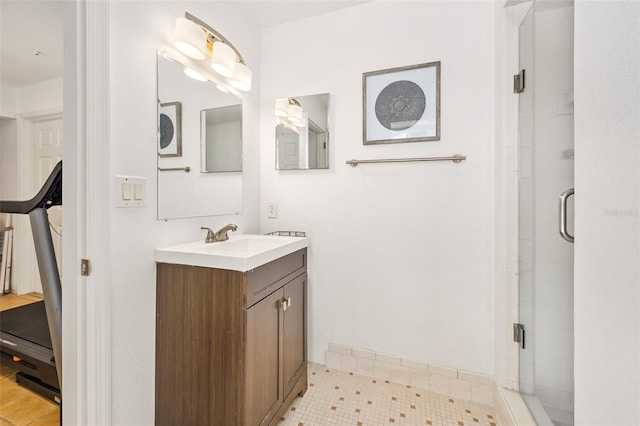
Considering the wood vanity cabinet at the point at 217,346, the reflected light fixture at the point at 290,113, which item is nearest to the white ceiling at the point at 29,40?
the reflected light fixture at the point at 290,113

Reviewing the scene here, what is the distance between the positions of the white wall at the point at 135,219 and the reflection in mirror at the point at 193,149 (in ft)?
0.18

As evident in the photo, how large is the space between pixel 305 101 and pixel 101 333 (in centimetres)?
165

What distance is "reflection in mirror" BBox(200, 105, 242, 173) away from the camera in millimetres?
1646

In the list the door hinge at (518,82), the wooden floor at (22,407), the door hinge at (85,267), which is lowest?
the wooden floor at (22,407)

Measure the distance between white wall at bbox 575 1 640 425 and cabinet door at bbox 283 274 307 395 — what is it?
3.72 feet

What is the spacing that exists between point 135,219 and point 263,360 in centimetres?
82

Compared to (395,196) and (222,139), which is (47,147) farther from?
(395,196)

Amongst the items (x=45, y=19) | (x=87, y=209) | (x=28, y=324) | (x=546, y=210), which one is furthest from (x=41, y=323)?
(x=546, y=210)

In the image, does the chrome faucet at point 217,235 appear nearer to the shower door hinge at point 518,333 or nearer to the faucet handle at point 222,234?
the faucet handle at point 222,234

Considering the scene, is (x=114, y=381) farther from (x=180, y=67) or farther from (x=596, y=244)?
(x=596, y=244)

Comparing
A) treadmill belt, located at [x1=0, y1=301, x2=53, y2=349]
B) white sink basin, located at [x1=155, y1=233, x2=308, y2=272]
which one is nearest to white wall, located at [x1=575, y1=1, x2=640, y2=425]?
white sink basin, located at [x1=155, y1=233, x2=308, y2=272]

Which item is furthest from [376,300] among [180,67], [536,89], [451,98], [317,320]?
[180,67]

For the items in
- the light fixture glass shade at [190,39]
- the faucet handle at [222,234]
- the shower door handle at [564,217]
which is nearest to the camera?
the shower door handle at [564,217]

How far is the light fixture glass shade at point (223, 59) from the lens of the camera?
60.9 inches
